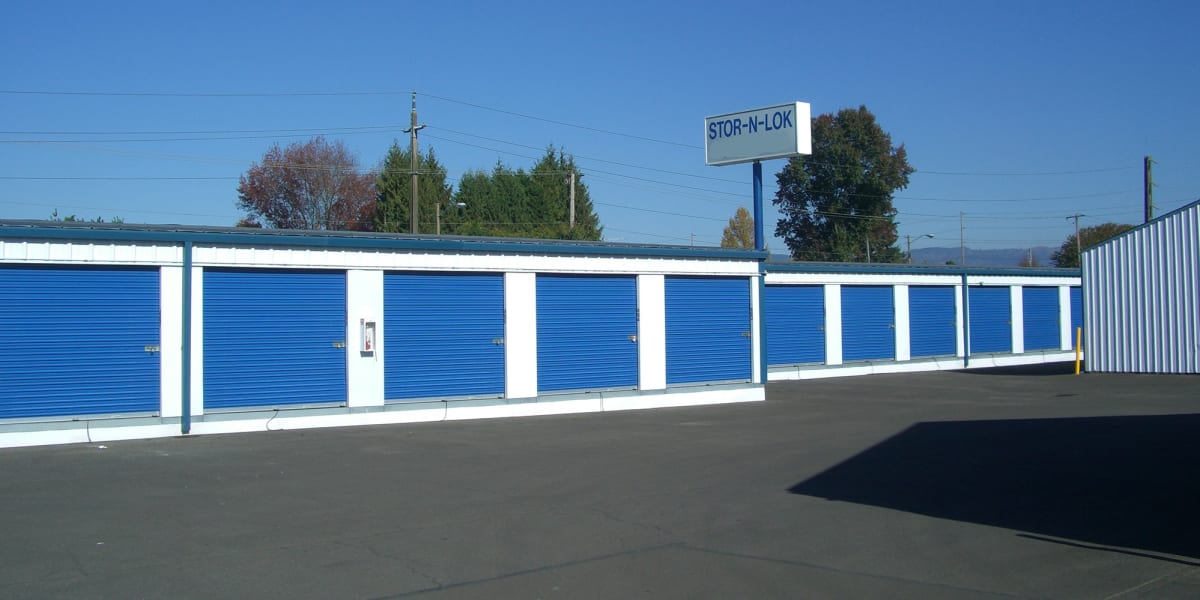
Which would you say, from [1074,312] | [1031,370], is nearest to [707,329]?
[1031,370]

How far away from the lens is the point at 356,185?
64.9m

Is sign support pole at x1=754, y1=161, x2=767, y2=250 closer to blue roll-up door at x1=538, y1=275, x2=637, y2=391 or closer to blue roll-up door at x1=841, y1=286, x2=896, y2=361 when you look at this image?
blue roll-up door at x1=538, y1=275, x2=637, y2=391

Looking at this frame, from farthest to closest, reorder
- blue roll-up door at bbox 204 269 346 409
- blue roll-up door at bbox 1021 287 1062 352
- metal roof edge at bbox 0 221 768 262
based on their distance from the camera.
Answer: blue roll-up door at bbox 1021 287 1062 352, blue roll-up door at bbox 204 269 346 409, metal roof edge at bbox 0 221 768 262

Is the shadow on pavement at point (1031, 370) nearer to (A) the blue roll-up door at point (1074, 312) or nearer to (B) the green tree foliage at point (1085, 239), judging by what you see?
(A) the blue roll-up door at point (1074, 312)

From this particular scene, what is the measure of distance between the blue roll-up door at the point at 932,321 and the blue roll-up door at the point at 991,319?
1.10 metres

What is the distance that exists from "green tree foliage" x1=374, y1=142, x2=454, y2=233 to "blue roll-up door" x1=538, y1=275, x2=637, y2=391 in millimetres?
36590

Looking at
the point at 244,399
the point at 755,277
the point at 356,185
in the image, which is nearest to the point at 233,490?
the point at 244,399

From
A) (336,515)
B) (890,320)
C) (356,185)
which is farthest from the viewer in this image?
(356,185)

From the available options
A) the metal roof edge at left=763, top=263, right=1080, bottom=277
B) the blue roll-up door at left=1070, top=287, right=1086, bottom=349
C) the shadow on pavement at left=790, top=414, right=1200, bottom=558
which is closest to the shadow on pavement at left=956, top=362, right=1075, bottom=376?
the blue roll-up door at left=1070, top=287, right=1086, bottom=349

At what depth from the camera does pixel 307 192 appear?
213ft

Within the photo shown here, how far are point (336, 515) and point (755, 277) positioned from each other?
53.2 ft

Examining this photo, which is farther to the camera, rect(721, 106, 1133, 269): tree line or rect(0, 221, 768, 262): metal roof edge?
rect(721, 106, 1133, 269): tree line

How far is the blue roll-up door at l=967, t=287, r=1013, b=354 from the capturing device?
3688cm

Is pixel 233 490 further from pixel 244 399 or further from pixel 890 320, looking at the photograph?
pixel 890 320
